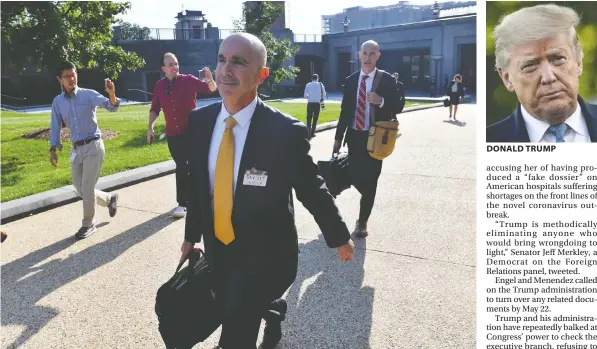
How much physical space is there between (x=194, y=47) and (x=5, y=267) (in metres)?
30.6

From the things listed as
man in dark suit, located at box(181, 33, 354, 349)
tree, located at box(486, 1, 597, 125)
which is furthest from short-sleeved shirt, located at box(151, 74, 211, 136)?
tree, located at box(486, 1, 597, 125)

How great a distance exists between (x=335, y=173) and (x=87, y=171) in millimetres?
2581

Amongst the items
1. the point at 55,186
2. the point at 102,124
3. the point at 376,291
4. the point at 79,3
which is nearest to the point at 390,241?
the point at 376,291

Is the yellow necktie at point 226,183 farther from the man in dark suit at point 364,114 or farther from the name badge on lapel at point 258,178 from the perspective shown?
the man in dark suit at point 364,114

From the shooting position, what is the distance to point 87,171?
15.9 ft

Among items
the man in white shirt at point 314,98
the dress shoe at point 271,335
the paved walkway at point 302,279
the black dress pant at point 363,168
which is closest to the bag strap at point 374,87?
the black dress pant at point 363,168

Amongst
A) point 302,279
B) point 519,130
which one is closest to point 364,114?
point 302,279

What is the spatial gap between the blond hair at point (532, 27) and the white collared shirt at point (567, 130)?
0.95 feet

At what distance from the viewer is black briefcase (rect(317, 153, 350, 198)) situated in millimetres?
4484

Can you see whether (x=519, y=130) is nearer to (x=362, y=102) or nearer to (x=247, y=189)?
(x=247, y=189)

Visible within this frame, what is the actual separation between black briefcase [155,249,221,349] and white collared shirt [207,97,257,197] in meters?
0.45

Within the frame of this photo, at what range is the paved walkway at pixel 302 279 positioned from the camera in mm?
2967

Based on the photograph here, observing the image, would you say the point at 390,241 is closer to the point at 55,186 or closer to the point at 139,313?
the point at 139,313

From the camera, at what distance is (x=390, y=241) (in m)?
4.51
